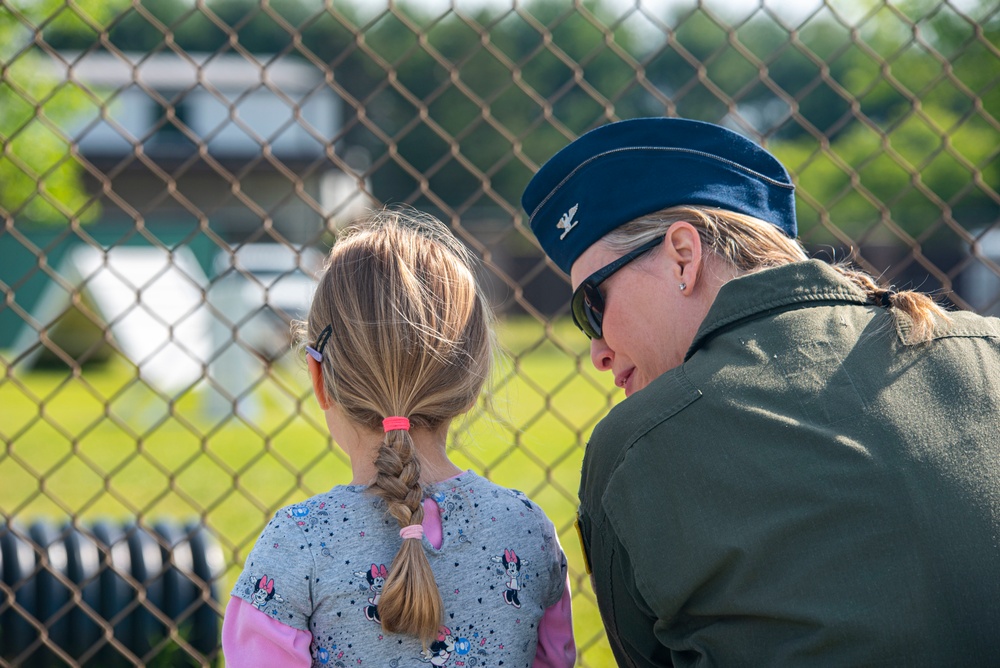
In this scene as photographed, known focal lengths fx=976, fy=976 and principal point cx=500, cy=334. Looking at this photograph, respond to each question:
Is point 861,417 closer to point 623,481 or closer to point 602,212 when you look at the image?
point 623,481

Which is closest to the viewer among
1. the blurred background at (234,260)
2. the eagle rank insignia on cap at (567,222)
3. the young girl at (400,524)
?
the young girl at (400,524)

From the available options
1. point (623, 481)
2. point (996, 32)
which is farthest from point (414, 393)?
point (996, 32)

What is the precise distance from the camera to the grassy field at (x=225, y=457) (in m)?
3.62

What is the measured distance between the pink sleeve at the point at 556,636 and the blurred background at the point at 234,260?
1.44 ft

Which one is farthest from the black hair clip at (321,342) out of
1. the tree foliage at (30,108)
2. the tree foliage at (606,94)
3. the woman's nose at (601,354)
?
the tree foliage at (606,94)

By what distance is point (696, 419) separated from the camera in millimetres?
1355

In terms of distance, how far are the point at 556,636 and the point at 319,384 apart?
2.06 feet

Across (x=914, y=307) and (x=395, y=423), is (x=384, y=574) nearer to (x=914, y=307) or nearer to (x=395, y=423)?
(x=395, y=423)

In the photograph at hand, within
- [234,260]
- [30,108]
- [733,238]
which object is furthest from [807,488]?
[30,108]

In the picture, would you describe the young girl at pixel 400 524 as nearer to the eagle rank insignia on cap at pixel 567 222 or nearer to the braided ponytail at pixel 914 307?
the eagle rank insignia on cap at pixel 567 222

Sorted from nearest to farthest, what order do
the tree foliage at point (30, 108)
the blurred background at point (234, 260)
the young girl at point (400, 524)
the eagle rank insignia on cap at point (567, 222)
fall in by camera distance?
the young girl at point (400, 524) → the eagle rank insignia on cap at point (567, 222) → the blurred background at point (234, 260) → the tree foliage at point (30, 108)

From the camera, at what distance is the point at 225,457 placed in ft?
27.3

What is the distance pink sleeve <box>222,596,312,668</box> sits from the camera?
4.96 feet

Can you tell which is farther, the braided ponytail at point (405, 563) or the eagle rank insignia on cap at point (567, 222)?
the eagle rank insignia on cap at point (567, 222)
